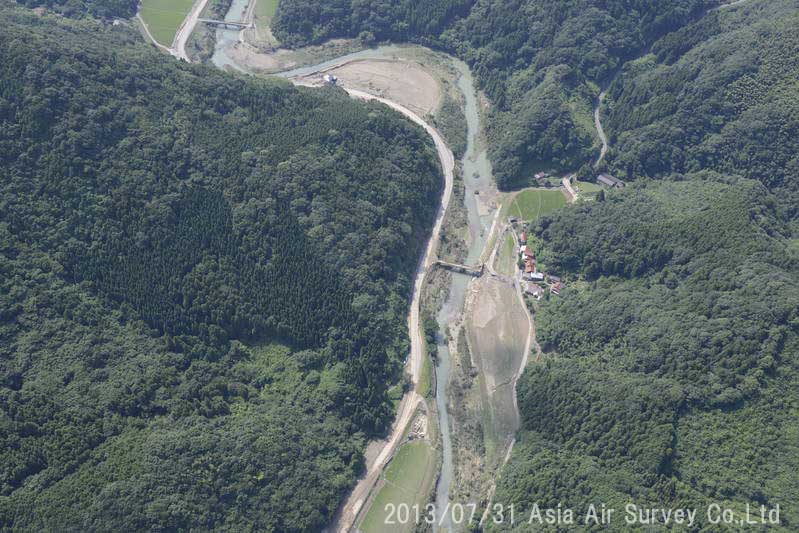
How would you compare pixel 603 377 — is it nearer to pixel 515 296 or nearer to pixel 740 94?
pixel 515 296

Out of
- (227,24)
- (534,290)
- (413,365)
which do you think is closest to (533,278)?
(534,290)

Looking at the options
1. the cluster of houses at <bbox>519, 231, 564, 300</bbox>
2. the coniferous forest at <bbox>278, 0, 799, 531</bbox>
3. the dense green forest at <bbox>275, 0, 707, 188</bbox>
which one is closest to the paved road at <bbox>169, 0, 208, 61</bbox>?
the dense green forest at <bbox>275, 0, 707, 188</bbox>

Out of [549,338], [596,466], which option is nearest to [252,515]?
[596,466]

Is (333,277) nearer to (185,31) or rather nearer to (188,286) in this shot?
(188,286)

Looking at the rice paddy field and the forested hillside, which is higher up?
the forested hillside

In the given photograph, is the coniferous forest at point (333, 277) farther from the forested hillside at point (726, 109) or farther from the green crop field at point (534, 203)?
the green crop field at point (534, 203)

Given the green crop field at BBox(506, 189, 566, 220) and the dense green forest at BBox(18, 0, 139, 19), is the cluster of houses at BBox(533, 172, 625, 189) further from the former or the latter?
the dense green forest at BBox(18, 0, 139, 19)
